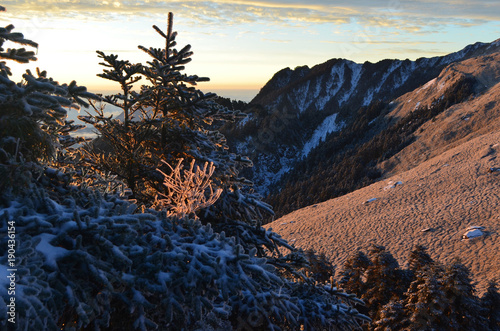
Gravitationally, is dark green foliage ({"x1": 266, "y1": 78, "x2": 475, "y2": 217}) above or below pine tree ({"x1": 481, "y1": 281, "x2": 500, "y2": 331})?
below

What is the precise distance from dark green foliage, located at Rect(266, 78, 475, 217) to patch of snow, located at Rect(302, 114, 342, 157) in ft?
84.2

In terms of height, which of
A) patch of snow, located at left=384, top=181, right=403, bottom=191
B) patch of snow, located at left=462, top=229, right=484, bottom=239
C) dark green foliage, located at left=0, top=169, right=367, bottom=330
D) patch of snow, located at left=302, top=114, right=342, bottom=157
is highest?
dark green foliage, located at left=0, top=169, right=367, bottom=330

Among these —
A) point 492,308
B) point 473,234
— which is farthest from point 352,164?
point 492,308

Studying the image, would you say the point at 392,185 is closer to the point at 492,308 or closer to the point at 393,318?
the point at 492,308

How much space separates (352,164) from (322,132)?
213ft

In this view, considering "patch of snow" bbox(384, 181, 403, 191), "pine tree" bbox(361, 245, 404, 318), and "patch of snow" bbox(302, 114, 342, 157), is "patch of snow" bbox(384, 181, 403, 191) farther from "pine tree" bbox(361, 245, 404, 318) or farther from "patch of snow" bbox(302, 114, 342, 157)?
"patch of snow" bbox(302, 114, 342, 157)

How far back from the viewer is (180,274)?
390cm

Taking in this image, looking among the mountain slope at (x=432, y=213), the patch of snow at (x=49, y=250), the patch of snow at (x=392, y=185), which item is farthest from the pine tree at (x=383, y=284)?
the patch of snow at (x=392, y=185)

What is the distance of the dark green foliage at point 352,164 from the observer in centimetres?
8050

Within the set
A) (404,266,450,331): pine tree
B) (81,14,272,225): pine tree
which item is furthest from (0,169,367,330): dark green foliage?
(404,266,450,331): pine tree

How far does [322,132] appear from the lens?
155875 mm

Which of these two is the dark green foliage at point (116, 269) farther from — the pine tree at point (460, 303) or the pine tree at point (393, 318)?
the pine tree at point (393, 318)

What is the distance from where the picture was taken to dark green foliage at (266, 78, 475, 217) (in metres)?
80.5

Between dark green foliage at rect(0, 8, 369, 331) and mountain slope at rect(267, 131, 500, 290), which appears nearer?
dark green foliage at rect(0, 8, 369, 331)
